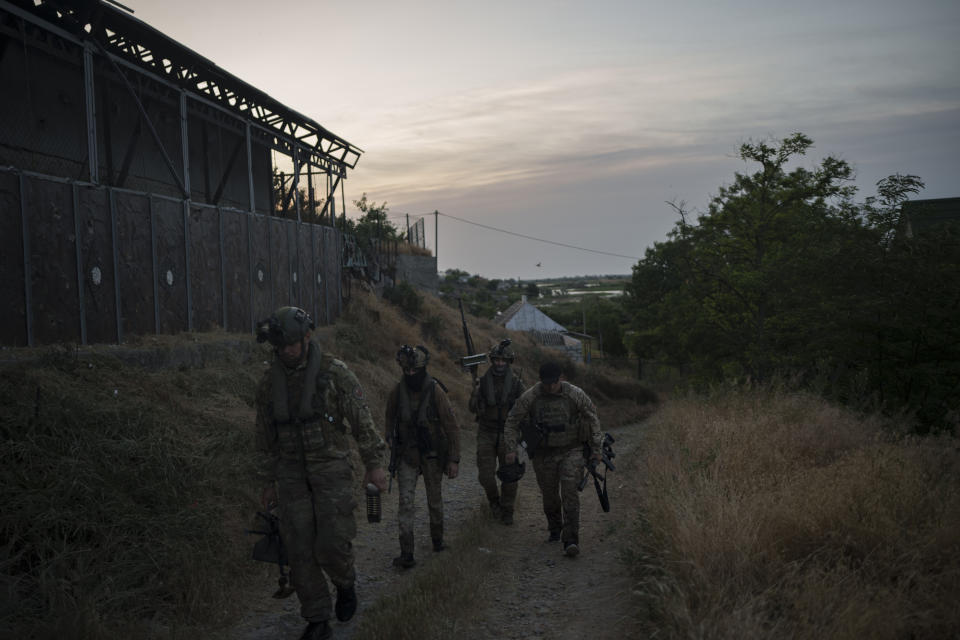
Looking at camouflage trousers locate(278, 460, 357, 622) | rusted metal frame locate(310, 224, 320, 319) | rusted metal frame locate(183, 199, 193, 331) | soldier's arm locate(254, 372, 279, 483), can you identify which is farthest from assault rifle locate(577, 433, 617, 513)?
rusted metal frame locate(310, 224, 320, 319)

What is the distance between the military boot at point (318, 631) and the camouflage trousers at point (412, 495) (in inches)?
60.3

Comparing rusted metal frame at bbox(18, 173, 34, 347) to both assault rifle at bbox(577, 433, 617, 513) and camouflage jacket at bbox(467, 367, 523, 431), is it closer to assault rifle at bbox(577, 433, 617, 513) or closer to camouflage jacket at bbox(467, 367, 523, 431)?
camouflage jacket at bbox(467, 367, 523, 431)

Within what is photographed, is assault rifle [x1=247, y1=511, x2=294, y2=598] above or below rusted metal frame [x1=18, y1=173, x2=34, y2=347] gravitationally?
below

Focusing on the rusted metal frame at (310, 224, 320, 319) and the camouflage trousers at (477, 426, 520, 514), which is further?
the rusted metal frame at (310, 224, 320, 319)

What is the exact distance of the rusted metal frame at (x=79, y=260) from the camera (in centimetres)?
861

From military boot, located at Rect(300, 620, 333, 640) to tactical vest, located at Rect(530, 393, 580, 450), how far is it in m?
2.71

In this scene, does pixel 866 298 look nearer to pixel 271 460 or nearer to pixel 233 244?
pixel 271 460

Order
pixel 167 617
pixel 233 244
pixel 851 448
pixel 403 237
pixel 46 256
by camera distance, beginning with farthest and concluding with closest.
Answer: pixel 403 237 < pixel 233 244 < pixel 46 256 < pixel 851 448 < pixel 167 617

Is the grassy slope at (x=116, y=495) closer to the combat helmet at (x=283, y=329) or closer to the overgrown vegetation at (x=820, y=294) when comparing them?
the combat helmet at (x=283, y=329)

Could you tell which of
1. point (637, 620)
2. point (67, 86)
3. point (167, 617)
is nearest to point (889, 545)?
point (637, 620)

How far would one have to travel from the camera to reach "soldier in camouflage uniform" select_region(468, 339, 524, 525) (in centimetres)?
719

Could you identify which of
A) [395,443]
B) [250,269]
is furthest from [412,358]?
[250,269]

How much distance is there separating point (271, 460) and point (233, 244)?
10.3m

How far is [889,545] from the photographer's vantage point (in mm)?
4121
